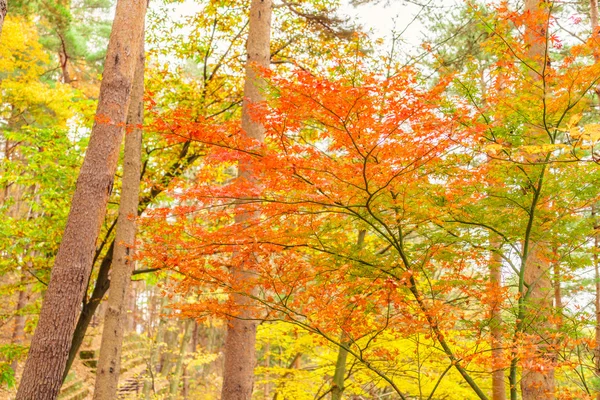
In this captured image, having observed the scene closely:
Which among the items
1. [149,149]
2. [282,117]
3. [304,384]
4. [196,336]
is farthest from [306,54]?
[196,336]

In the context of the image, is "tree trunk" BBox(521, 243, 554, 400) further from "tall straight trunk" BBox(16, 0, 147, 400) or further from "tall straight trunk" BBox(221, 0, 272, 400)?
"tall straight trunk" BBox(16, 0, 147, 400)

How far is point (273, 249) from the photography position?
4488 millimetres

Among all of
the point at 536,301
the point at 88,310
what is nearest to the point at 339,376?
the point at 536,301

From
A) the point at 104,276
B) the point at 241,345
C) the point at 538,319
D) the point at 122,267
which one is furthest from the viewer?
the point at 104,276

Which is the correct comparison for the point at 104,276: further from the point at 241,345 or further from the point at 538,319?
the point at 538,319

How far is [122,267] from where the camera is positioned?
18.2 ft

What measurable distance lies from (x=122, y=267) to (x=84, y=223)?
5.48ft

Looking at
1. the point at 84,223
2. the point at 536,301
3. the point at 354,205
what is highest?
the point at 354,205

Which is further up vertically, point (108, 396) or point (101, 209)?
point (101, 209)

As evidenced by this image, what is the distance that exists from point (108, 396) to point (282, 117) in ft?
12.9

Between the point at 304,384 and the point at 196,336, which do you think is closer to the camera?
the point at 304,384

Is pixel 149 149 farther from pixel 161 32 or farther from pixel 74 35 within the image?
pixel 74 35

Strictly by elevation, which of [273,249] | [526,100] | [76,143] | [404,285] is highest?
[76,143]

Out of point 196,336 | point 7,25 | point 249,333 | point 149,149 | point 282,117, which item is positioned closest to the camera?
point 282,117
